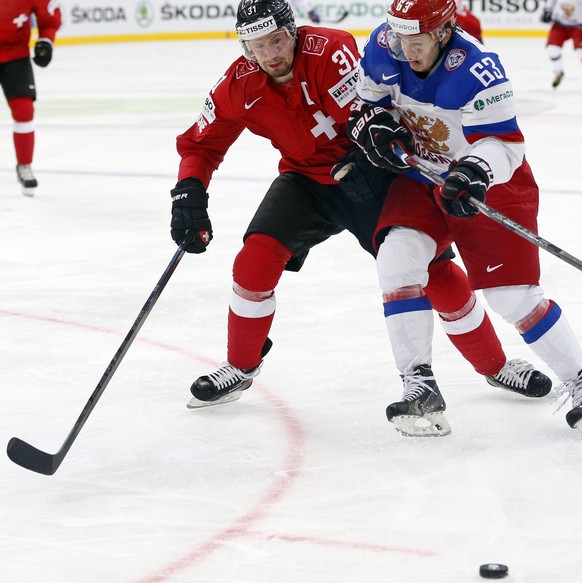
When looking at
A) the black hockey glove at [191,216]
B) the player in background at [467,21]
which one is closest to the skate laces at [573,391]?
the black hockey glove at [191,216]

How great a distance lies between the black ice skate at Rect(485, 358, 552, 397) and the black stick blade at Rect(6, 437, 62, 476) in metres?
1.06

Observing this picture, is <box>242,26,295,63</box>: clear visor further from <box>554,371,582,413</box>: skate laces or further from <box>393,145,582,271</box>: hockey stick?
<box>554,371,582,413</box>: skate laces

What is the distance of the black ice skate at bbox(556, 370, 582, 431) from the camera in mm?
2383

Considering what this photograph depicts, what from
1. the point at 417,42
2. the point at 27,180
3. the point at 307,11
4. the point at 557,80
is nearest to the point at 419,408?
the point at 417,42

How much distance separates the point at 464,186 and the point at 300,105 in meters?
0.48

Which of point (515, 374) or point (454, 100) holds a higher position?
point (454, 100)

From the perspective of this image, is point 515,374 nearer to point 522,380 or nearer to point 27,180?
point 522,380

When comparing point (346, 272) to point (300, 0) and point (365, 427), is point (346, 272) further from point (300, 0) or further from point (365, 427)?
point (300, 0)

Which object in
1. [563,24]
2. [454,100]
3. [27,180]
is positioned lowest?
[563,24]

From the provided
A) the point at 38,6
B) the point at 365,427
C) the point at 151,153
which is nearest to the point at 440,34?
the point at 365,427

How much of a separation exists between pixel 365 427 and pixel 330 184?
0.57 metres

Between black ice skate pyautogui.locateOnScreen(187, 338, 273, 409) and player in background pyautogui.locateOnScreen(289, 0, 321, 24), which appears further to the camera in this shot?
player in background pyautogui.locateOnScreen(289, 0, 321, 24)

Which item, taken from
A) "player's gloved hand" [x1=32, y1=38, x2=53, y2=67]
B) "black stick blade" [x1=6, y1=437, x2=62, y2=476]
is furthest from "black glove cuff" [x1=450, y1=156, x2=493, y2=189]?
"player's gloved hand" [x1=32, y1=38, x2=53, y2=67]

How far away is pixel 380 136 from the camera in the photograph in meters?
2.40
